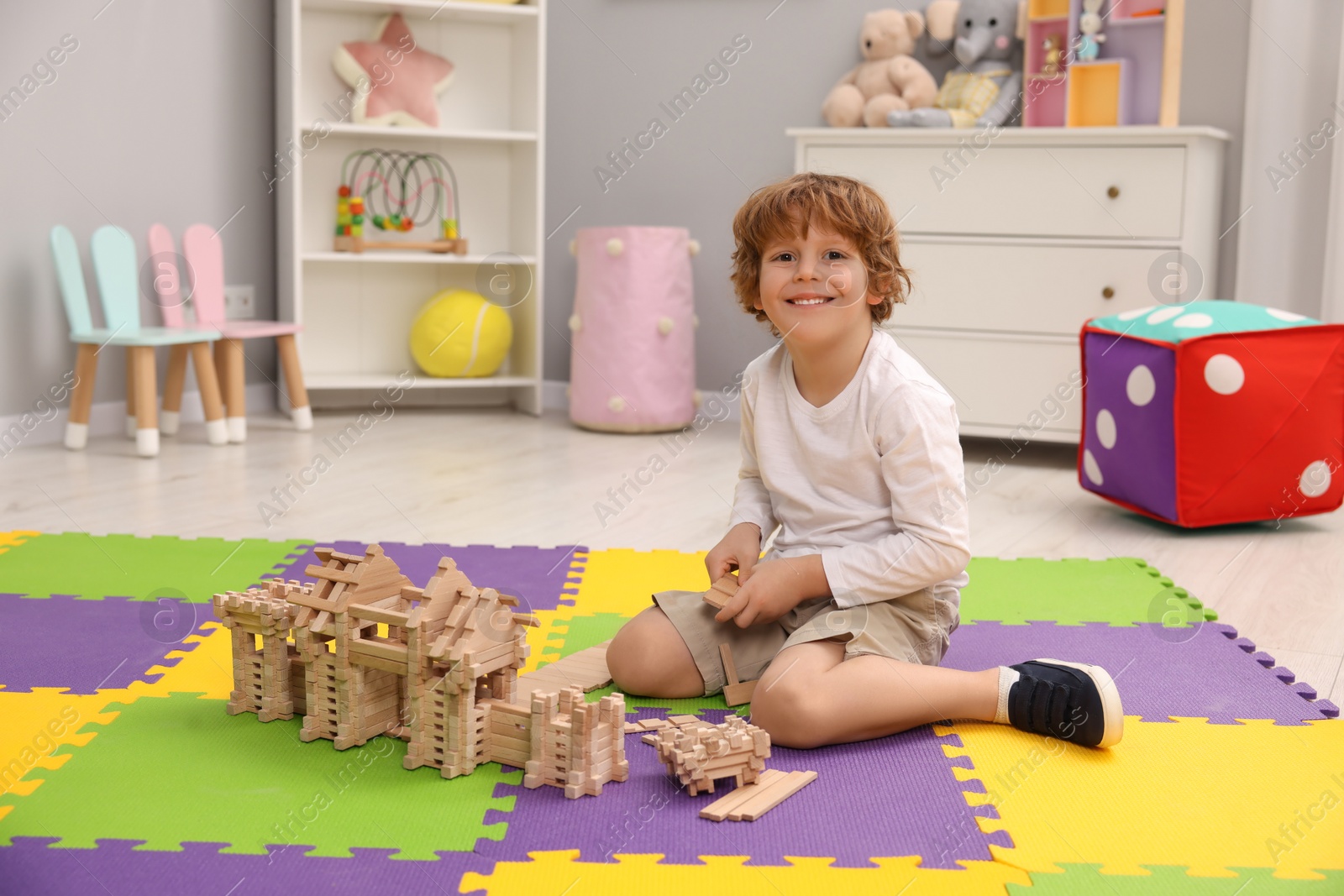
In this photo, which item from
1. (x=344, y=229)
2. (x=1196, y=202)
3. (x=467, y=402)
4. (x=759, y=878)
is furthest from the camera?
(x=467, y=402)

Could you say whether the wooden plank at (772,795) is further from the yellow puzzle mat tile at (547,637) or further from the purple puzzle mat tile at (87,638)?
the purple puzzle mat tile at (87,638)

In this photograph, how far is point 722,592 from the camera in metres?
1.27

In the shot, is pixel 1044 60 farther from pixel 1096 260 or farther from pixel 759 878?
pixel 759 878

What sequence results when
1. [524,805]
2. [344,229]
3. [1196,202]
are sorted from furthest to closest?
1. [344,229]
2. [1196,202]
3. [524,805]

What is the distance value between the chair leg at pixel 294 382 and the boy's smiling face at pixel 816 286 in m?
2.06

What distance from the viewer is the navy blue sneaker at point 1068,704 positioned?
3.77 ft

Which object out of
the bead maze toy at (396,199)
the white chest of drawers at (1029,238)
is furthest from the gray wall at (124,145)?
the white chest of drawers at (1029,238)

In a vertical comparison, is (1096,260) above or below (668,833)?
above

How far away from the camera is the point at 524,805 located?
102 centimetres

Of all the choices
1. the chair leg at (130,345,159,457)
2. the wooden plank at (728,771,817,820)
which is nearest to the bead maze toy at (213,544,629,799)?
the wooden plank at (728,771,817,820)

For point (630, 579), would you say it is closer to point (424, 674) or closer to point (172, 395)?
point (424, 674)

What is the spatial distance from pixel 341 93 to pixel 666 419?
4.16ft

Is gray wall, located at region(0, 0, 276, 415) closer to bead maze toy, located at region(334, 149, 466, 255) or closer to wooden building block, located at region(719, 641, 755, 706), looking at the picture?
bead maze toy, located at region(334, 149, 466, 255)

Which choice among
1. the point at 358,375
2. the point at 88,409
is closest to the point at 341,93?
the point at 358,375
